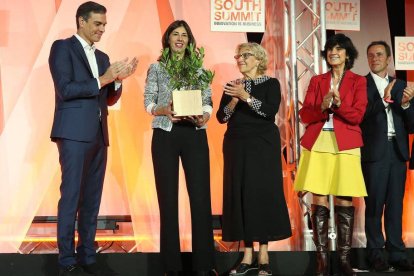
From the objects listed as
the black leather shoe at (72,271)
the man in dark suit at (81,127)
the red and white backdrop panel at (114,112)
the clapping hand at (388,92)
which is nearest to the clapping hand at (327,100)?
the clapping hand at (388,92)

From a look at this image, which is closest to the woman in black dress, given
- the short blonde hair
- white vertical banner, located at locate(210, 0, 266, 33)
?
the short blonde hair

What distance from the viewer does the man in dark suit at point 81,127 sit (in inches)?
157

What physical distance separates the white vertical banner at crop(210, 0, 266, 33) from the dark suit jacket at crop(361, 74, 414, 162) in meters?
1.21

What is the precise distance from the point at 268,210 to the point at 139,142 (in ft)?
5.69

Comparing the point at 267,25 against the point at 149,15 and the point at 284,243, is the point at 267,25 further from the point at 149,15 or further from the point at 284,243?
the point at 284,243

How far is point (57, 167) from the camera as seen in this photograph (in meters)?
5.50

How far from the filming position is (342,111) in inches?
173

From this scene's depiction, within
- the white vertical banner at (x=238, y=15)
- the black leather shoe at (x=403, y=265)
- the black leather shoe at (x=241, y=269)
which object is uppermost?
the white vertical banner at (x=238, y=15)

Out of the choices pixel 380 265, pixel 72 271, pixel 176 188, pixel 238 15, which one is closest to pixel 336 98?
pixel 176 188

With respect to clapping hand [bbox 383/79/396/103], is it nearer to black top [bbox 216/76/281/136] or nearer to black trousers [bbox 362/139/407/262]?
black trousers [bbox 362/139/407/262]

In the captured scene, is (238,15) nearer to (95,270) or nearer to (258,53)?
(258,53)

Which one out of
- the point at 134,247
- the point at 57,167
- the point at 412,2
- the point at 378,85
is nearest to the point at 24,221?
the point at 57,167

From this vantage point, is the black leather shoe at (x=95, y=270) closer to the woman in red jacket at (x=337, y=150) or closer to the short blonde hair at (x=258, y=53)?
the woman in red jacket at (x=337, y=150)

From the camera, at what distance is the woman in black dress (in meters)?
4.32
